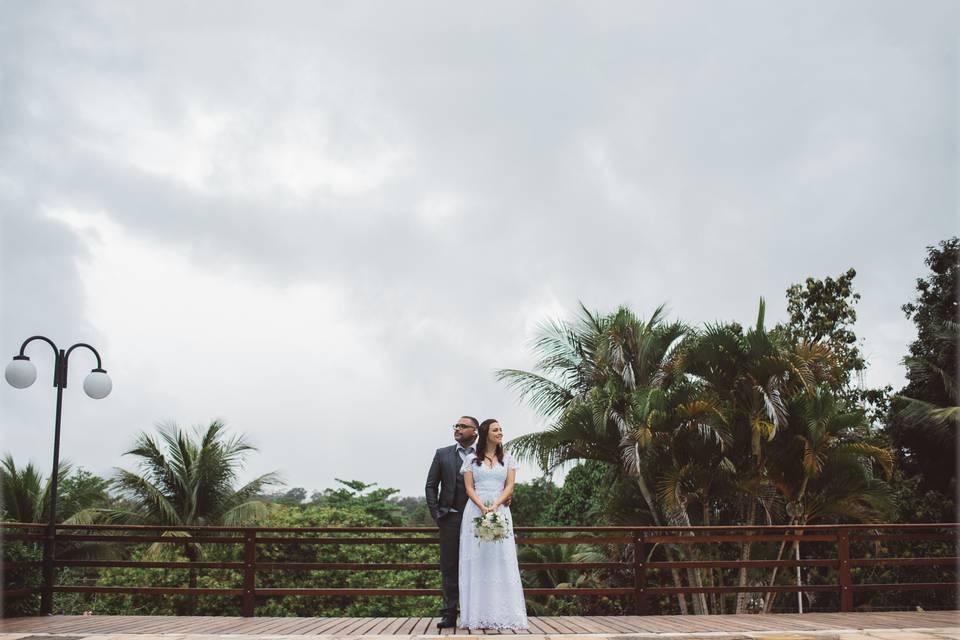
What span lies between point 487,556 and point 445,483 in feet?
2.27

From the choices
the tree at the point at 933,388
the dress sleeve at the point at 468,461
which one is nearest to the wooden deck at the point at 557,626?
the dress sleeve at the point at 468,461

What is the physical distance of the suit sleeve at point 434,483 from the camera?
7.12 metres

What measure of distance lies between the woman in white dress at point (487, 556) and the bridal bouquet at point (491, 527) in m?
0.09

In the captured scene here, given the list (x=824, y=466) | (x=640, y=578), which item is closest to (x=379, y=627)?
(x=640, y=578)

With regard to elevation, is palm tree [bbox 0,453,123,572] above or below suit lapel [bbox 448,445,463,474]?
below

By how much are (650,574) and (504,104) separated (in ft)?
37.6

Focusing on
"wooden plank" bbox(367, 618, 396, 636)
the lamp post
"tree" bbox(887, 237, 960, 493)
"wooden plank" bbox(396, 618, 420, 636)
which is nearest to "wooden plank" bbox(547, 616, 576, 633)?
"wooden plank" bbox(396, 618, 420, 636)

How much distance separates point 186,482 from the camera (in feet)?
75.0

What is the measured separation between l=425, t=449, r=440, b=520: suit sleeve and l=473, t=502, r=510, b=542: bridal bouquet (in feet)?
1.66

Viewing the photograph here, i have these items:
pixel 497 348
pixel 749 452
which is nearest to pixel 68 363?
pixel 749 452

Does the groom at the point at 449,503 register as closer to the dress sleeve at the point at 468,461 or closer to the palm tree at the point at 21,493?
the dress sleeve at the point at 468,461

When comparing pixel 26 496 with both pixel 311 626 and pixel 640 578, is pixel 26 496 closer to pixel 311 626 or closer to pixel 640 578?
pixel 311 626

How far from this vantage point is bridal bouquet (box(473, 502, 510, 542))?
6707mm

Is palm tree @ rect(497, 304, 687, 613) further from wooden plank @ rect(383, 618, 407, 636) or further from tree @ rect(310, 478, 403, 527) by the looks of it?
tree @ rect(310, 478, 403, 527)
